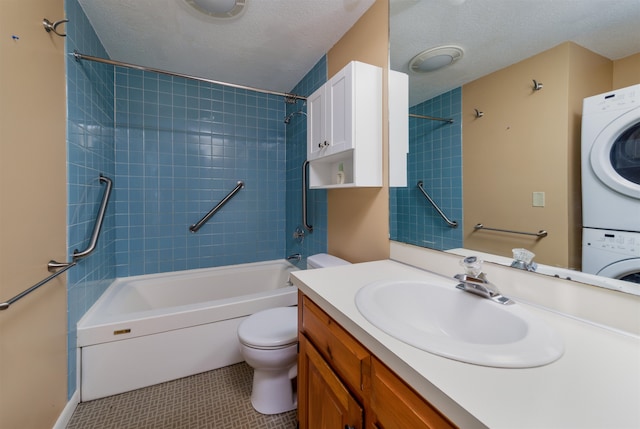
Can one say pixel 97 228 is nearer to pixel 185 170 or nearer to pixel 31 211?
pixel 31 211

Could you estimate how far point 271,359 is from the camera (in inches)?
51.9

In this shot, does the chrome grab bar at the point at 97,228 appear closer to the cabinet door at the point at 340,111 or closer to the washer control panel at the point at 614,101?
the cabinet door at the point at 340,111

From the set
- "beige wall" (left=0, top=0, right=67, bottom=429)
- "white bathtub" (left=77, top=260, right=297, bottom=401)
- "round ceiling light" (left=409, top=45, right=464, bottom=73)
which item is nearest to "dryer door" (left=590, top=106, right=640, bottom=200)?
"round ceiling light" (left=409, top=45, right=464, bottom=73)

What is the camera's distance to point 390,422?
1.85ft

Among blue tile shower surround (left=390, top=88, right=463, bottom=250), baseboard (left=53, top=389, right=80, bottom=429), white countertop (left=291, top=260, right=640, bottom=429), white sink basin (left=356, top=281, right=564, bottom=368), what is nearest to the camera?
white countertop (left=291, top=260, right=640, bottom=429)

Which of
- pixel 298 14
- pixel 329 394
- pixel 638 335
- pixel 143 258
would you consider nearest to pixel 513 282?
pixel 638 335

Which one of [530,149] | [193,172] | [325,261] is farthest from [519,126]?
[193,172]

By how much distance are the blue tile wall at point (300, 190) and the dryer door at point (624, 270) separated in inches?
63.0

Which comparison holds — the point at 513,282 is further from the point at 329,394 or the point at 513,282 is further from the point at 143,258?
the point at 143,258

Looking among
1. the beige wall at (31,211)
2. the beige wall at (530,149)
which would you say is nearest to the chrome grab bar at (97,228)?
the beige wall at (31,211)

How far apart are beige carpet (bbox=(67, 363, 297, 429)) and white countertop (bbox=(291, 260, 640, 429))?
1114 millimetres

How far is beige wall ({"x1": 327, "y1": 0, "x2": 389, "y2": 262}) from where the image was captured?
4.74 feet

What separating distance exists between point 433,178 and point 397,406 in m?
0.96

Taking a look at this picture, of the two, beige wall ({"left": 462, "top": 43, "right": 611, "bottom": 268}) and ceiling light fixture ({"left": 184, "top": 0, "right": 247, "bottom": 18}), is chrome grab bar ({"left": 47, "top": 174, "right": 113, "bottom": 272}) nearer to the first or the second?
ceiling light fixture ({"left": 184, "top": 0, "right": 247, "bottom": 18})
